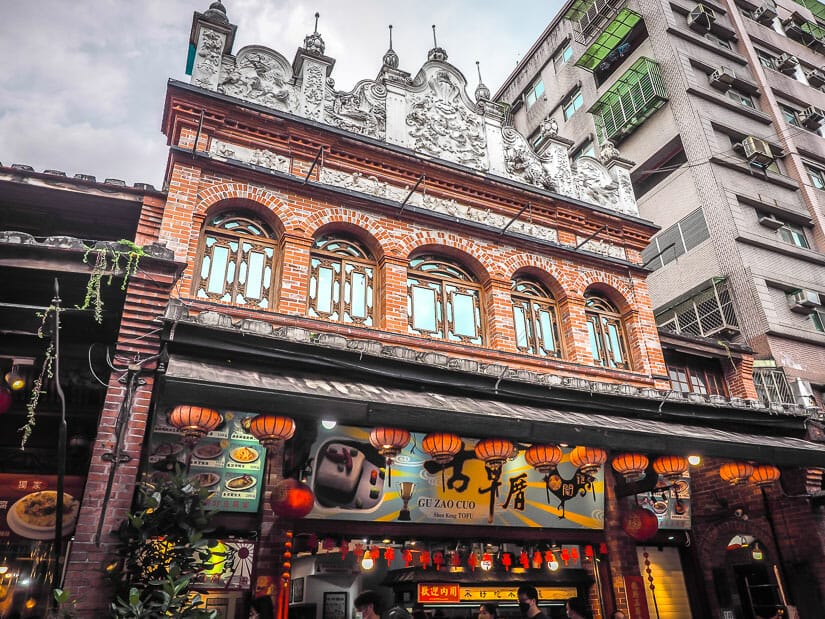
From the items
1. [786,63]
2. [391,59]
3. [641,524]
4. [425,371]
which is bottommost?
[641,524]

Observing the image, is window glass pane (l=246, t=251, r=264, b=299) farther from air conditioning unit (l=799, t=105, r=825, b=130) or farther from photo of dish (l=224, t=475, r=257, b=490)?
air conditioning unit (l=799, t=105, r=825, b=130)

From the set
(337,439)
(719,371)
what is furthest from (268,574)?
(719,371)

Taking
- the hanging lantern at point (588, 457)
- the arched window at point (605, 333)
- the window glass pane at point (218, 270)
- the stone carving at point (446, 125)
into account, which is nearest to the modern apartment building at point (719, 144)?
the stone carving at point (446, 125)

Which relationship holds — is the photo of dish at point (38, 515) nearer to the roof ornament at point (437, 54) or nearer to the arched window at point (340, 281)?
the arched window at point (340, 281)

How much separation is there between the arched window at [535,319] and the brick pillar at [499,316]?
27 centimetres

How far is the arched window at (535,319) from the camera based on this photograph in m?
10.4

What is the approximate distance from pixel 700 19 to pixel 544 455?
73.9 ft

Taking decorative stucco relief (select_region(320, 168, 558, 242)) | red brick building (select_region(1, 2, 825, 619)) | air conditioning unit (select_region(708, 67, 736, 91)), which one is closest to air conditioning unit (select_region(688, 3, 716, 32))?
air conditioning unit (select_region(708, 67, 736, 91))

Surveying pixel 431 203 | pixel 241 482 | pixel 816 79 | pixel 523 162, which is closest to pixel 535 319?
pixel 431 203

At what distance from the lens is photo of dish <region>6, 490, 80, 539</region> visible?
6816 millimetres

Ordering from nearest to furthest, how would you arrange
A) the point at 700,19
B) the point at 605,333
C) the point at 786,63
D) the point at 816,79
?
the point at 605,333
the point at 700,19
the point at 786,63
the point at 816,79

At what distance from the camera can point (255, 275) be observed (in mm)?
8664

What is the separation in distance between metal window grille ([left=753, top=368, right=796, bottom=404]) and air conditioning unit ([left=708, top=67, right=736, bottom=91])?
12252 millimetres

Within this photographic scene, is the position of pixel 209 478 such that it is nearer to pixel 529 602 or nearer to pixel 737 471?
Answer: pixel 529 602
